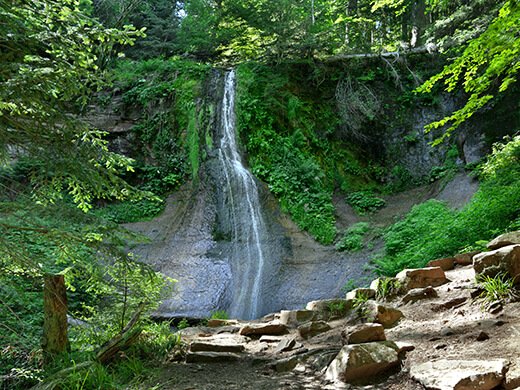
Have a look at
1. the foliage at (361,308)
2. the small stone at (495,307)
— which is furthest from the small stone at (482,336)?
the foliage at (361,308)

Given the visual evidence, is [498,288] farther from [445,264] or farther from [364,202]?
[364,202]

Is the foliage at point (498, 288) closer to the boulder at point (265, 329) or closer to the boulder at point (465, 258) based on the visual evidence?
the boulder at point (465, 258)

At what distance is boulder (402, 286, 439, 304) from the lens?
520 cm

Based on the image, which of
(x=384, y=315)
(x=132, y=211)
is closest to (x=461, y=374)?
(x=384, y=315)

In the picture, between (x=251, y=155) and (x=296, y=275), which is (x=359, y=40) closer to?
(x=251, y=155)

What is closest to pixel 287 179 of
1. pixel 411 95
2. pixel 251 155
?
pixel 251 155

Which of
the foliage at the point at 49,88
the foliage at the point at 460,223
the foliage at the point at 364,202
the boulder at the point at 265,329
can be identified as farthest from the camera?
the foliage at the point at 364,202

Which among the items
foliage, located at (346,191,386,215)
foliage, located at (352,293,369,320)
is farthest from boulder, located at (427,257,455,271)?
foliage, located at (346,191,386,215)

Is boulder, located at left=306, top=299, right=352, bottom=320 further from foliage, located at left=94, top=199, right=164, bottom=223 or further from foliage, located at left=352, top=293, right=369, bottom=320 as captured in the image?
foliage, located at left=94, top=199, right=164, bottom=223

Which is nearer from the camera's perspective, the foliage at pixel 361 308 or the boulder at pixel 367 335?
the boulder at pixel 367 335

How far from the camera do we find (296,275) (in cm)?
1143

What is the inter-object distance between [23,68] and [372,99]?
15302 millimetres

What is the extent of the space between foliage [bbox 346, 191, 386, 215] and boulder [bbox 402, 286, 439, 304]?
30.5 ft

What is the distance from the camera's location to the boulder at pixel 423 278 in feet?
18.7
